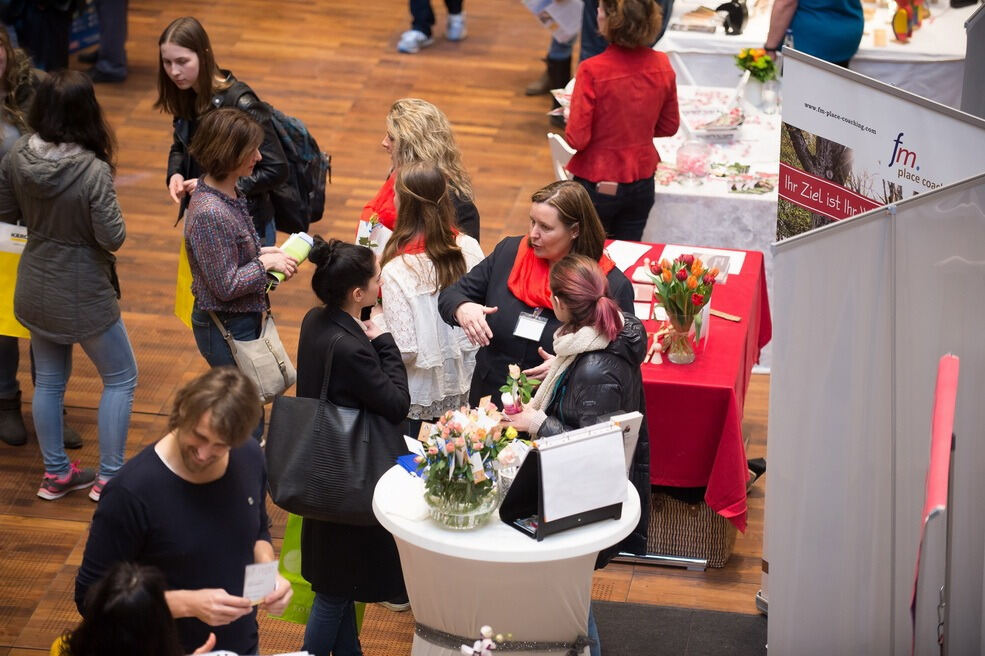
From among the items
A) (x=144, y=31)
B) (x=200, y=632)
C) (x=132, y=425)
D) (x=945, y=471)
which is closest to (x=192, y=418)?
(x=200, y=632)

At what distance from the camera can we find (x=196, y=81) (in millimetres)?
4527

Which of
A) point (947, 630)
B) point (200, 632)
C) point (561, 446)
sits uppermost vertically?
point (561, 446)

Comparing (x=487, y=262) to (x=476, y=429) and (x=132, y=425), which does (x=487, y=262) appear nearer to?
(x=476, y=429)

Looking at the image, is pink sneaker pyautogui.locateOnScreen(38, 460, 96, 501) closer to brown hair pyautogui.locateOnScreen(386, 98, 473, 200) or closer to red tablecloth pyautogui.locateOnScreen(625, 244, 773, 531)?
brown hair pyautogui.locateOnScreen(386, 98, 473, 200)

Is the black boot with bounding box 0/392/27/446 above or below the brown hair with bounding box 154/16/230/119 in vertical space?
below

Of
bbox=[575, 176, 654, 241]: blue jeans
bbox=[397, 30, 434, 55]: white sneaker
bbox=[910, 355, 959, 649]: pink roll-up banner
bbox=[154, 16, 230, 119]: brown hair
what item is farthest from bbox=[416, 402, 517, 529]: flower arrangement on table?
bbox=[397, 30, 434, 55]: white sneaker

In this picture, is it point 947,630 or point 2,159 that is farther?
point 2,159

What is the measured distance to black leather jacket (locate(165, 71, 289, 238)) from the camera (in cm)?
448

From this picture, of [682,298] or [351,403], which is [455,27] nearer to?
[682,298]

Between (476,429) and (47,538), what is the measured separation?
2.35 metres

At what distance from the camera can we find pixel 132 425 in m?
5.10

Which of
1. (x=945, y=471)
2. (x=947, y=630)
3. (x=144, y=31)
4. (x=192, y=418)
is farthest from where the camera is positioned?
(x=144, y=31)

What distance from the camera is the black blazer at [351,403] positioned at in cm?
324

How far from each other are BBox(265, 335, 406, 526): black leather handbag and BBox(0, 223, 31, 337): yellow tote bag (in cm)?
157
